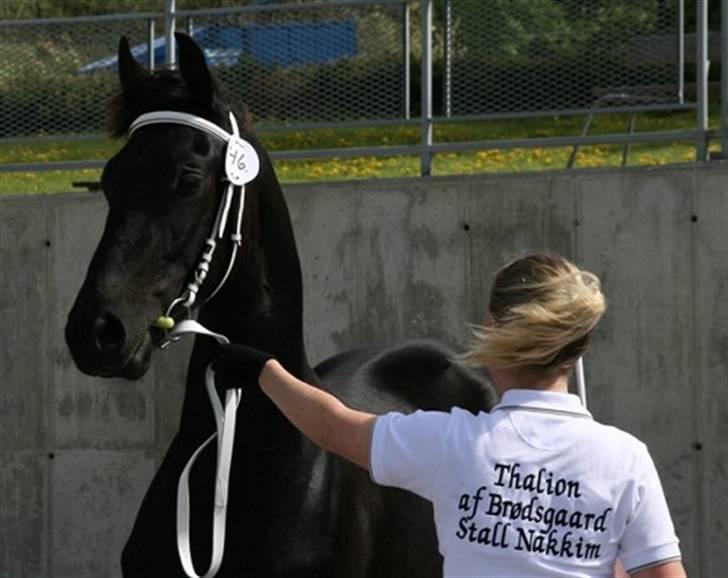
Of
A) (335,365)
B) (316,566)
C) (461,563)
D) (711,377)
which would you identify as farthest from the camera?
(711,377)

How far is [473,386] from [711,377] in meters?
1.92

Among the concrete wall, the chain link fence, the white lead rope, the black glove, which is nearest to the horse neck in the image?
the white lead rope

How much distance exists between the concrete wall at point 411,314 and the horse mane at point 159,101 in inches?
153

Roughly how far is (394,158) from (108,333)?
21.6ft

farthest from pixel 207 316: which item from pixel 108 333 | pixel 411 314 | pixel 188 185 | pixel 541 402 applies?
pixel 411 314

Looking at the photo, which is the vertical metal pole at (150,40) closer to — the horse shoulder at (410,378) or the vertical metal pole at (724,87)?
the vertical metal pole at (724,87)

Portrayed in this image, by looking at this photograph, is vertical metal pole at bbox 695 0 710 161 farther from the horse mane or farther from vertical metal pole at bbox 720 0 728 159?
the horse mane

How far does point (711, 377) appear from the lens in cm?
816

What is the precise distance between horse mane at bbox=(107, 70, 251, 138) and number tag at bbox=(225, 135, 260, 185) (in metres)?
0.09

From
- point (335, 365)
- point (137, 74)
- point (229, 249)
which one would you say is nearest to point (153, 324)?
point (229, 249)

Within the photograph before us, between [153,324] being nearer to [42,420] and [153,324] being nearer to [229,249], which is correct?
[229,249]

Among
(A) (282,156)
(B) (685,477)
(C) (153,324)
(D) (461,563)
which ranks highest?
(A) (282,156)

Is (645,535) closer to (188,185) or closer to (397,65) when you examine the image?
(188,185)

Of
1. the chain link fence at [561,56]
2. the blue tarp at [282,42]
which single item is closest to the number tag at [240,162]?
the chain link fence at [561,56]
